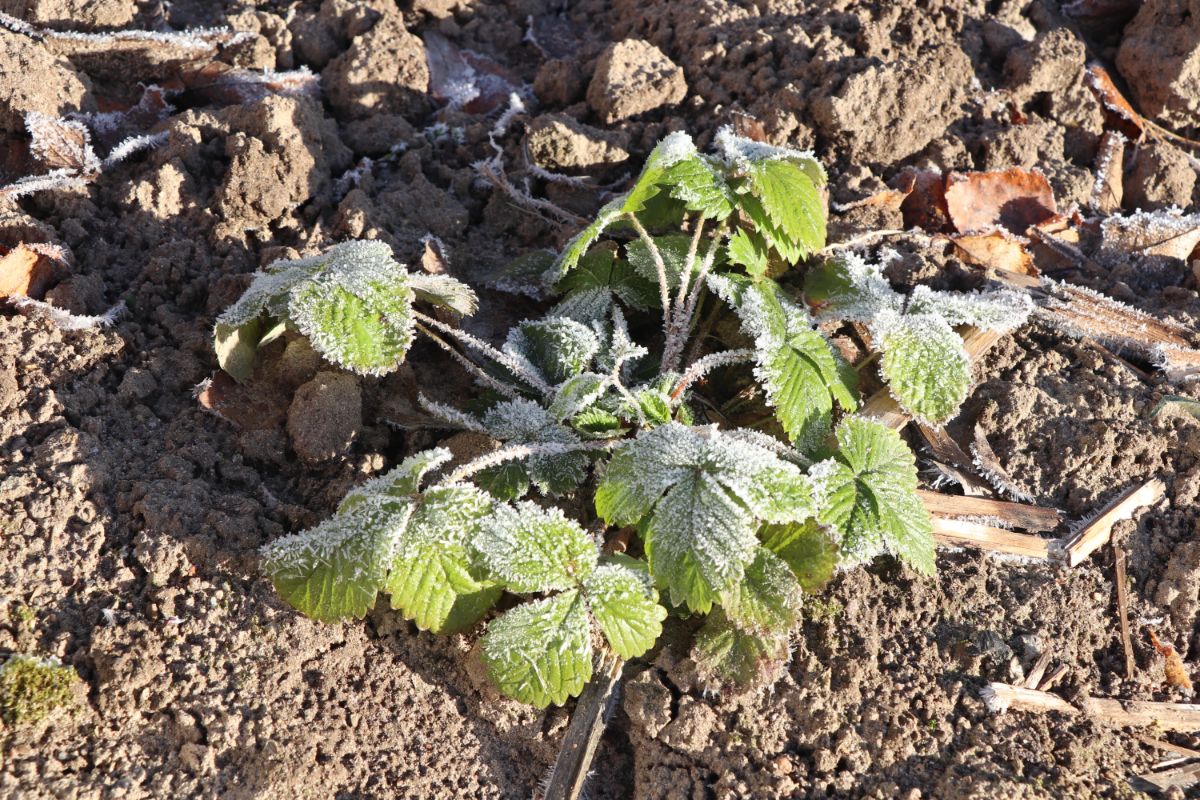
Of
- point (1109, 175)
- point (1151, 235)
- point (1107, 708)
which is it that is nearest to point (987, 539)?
point (1107, 708)

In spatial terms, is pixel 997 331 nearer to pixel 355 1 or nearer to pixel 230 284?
pixel 230 284

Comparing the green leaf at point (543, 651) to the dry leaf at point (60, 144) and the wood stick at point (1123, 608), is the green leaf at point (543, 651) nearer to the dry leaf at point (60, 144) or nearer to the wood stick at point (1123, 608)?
the wood stick at point (1123, 608)

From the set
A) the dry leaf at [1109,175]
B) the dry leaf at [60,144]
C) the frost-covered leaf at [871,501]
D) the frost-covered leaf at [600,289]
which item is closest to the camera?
the frost-covered leaf at [871,501]

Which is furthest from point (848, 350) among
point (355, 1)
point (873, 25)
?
point (355, 1)

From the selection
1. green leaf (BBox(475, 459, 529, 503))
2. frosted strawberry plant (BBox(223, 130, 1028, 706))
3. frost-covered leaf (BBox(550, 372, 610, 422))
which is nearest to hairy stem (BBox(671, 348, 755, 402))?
frosted strawberry plant (BBox(223, 130, 1028, 706))

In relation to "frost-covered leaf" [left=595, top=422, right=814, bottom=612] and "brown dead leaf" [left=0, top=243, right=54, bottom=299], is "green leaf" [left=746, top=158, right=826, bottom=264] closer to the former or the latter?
"frost-covered leaf" [left=595, top=422, right=814, bottom=612]

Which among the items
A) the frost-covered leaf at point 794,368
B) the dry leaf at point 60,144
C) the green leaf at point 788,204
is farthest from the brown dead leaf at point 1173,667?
the dry leaf at point 60,144

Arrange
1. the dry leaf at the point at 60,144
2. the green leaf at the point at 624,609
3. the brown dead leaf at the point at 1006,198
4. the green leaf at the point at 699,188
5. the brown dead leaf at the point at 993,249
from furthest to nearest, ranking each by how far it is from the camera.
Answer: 1. the brown dead leaf at the point at 1006,198
2. the brown dead leaf at the point at 993,249
3. the dry leaf at the point at 60,144
4. the green leaf at the point at 699,188
5. the green leaf at the point at 624,609
